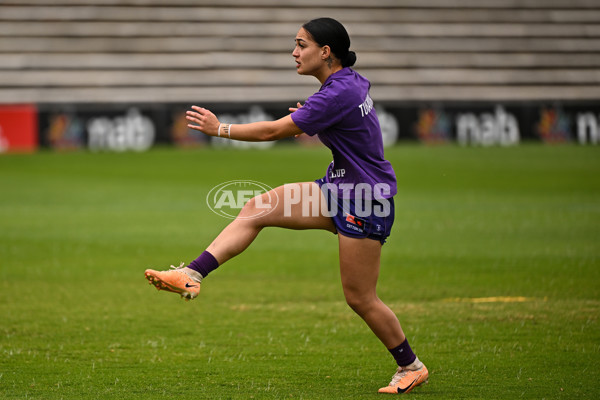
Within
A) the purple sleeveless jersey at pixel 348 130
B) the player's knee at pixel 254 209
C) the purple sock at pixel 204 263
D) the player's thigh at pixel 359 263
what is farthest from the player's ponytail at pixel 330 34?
the purple sock at pixel 204 263

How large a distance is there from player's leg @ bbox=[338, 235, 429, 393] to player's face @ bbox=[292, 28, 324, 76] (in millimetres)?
951

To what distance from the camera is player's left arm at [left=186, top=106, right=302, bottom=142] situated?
499cm

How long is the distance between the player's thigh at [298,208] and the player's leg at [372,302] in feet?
0.57

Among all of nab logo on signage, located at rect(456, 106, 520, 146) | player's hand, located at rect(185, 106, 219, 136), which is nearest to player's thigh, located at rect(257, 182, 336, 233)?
player's hand, located at rect(185, 106, 219, 136)

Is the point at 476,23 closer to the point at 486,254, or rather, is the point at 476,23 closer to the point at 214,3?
the point at 214,3

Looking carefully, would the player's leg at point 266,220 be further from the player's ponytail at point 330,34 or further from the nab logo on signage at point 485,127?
the nab logo on signage at point 485,127

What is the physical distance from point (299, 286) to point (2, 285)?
114 inches

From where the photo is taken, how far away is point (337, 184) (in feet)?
16.8

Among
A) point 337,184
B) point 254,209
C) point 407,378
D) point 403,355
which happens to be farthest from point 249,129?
point 407,378

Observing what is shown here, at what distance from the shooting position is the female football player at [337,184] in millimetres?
5000

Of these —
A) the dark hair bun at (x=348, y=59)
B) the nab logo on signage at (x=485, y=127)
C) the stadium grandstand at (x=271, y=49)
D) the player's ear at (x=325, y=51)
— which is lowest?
the nab logo on signage at (x=485, y=127)

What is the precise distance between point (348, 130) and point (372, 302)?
3.17ft

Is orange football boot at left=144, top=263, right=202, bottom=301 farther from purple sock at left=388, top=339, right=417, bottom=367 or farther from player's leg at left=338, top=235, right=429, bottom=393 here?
purple sock at left=388, top=339, right=417, bottom=367

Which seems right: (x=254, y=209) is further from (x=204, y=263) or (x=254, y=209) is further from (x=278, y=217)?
(x=204, y=263)
